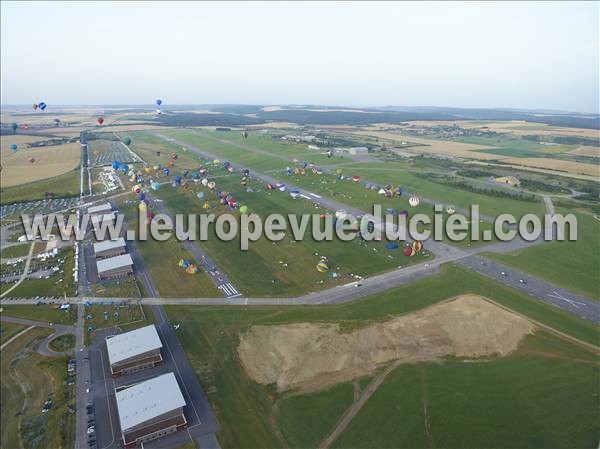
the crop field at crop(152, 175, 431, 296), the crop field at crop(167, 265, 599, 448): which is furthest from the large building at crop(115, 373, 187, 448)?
the crop field at crop(152, 175, 431, 296)

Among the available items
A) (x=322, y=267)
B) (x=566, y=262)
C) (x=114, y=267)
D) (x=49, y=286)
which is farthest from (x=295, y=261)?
(x=566, y=262)

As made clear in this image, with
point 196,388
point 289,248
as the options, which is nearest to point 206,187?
point 289,248

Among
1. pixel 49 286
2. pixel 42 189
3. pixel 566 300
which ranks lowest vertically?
pixel 49 286

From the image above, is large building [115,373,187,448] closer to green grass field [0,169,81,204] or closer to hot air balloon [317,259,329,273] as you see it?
hot air balloon [317,259,329,273]

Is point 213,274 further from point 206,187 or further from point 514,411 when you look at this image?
point 206,187

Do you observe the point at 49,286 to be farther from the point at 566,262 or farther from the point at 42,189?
the point at 566,262

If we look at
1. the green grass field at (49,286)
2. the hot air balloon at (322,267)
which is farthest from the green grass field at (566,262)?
the green grass field at (49,286)

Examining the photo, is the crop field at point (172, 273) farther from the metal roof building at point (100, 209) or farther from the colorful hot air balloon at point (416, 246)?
the colorful hot air balloon at point (416, 246)
